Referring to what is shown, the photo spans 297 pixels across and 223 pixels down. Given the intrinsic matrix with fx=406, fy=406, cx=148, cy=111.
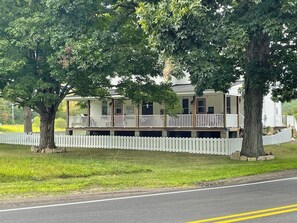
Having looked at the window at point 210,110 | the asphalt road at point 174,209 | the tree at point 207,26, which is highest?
the tree at point 207,26

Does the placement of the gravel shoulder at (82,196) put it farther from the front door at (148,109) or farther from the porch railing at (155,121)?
the front door at (148,109)

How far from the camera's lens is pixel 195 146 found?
23547 millimetres

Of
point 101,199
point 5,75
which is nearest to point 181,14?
point 101,199

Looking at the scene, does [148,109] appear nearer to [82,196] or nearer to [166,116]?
[166,116]

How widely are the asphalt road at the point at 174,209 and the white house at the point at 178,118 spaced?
18063 millimetres

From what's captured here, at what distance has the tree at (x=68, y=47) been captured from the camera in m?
17.2

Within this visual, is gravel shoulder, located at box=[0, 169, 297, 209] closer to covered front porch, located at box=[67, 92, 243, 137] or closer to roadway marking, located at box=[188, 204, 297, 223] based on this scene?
roadway marking, located at box=[188, 204, 297, 223]

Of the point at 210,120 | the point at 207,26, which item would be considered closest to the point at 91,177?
the point at 207,26

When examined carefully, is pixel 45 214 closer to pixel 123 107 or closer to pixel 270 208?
pixel 270 208

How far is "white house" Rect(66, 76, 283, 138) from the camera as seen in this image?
97.2ft

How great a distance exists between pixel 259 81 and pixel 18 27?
11.4 metres

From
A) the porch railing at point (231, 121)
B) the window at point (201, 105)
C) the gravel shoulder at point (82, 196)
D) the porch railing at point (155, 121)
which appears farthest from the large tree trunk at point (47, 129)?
the gravel shoulder at point (82, 196)

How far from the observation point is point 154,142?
25750 mm

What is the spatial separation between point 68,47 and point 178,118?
49.6 feet
